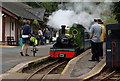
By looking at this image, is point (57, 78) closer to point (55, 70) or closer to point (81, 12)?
point (55, 70)

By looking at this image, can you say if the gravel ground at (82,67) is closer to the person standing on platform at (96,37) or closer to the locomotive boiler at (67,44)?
the person standing on platform at (96,37)

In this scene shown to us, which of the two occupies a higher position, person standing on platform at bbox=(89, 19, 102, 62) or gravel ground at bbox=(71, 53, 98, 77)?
person standing on platform at bbox=(89, 19, 102, 62)

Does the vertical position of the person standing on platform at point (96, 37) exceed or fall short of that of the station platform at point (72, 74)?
it exceeds it

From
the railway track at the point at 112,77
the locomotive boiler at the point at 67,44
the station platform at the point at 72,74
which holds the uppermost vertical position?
the locomotive boiler at the point at 67,44

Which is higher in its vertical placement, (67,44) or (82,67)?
(67,44)

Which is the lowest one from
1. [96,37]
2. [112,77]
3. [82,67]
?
[112,77]

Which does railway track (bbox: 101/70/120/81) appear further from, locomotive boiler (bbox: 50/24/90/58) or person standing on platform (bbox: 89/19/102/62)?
locomotive boiler (bbox: 50/24/90/58)

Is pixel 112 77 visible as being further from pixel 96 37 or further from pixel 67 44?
pixel 67 44

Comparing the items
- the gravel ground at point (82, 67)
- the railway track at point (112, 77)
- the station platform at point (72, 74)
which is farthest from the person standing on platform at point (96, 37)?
the railway track at point (112, 77)

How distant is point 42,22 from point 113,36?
91.1ft

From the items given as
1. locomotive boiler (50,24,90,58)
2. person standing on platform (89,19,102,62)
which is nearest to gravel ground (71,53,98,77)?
person standing on platform (89,19,102,62)

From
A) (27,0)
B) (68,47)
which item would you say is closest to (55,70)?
(68,47)

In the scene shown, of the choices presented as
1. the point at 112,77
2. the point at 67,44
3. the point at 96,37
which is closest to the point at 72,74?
the point at 112,77

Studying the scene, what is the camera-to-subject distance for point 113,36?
1102cm
